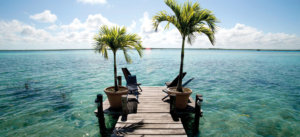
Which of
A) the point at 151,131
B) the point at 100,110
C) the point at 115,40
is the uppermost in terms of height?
the point at 115,40

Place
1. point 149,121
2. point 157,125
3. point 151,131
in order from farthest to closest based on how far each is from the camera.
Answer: point 149,121 → point 157,125 → point 151,131

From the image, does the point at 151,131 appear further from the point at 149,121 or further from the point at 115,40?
the point at 115,40

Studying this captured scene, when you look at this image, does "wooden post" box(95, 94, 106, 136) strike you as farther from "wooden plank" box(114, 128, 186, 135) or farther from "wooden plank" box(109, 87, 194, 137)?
"wooden plank" box(114, 128, 186, 135)

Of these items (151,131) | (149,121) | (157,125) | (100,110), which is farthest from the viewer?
(100,110)

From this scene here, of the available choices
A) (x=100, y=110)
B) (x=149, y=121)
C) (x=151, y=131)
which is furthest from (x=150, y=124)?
(x=100, y=110)

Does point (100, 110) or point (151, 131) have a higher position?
point (100, 110)

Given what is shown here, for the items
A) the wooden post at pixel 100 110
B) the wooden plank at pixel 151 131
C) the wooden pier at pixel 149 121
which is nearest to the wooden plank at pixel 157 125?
the wooden pier at pixel 149 121

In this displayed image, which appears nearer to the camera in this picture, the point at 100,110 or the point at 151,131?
the point at 151,131

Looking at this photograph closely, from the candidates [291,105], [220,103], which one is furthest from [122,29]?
[291,105]

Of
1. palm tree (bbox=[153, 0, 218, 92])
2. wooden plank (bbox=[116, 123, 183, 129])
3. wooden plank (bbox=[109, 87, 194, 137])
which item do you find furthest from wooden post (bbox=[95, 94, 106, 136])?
palm tree (bbox=[153, 0, 218, 92])

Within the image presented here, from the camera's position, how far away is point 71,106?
926 centimetres

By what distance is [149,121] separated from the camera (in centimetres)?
483

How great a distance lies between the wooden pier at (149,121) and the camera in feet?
13.7

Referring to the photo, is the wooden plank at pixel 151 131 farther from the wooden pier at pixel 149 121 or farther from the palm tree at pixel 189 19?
the palm tree at pixel 189 19
